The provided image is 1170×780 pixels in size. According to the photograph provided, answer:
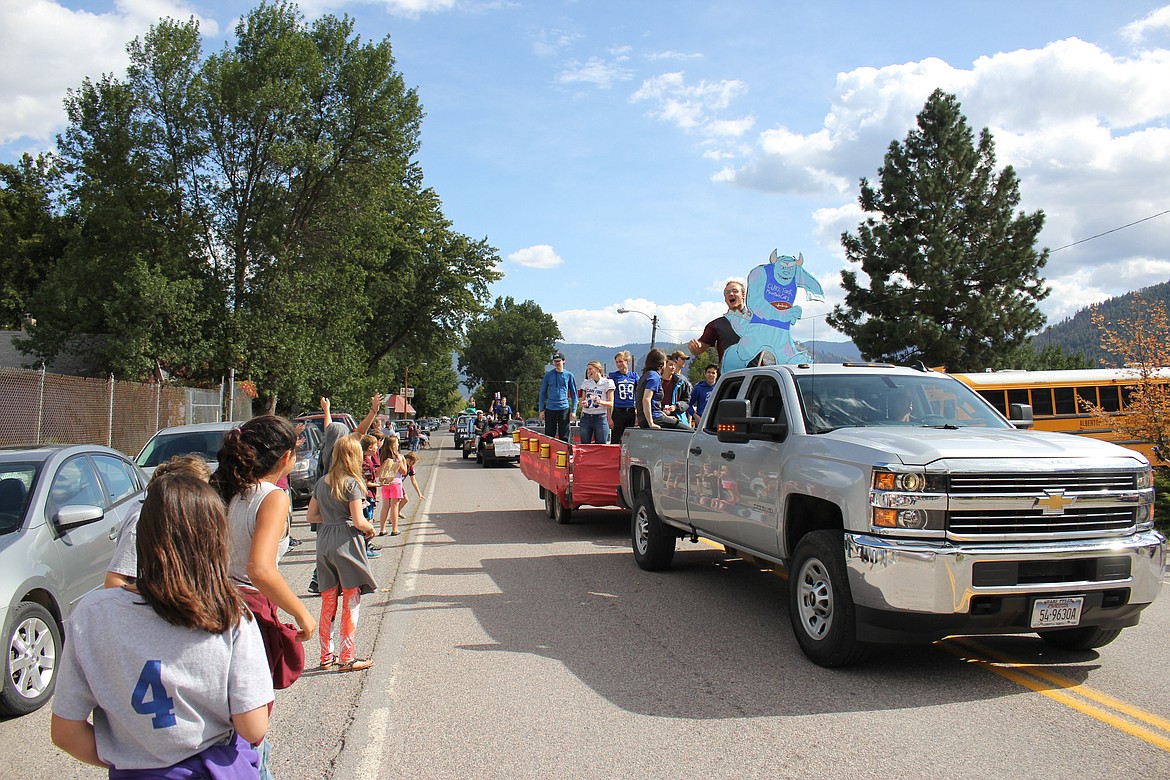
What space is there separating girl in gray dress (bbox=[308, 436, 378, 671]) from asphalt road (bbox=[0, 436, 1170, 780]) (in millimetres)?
209

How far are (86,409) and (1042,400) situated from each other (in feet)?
81.2

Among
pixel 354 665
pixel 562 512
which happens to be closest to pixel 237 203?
pixel 562 512

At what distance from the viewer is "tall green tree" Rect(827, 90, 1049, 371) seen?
38.3m

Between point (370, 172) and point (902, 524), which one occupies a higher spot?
point (370, 172)

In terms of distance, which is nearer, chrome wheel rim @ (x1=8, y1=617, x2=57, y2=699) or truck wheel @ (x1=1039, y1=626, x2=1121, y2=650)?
chrome wheel rim @ (x1=8, y1=617, x2=57, y2=699)

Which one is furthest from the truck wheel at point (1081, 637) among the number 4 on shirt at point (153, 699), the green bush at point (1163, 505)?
the green bush at point (1163, 505)

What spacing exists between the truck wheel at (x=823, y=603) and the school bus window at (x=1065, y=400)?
23.6m

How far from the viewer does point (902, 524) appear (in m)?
5.39

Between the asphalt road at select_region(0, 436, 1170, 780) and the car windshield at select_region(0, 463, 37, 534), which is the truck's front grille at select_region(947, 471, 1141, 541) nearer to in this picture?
the asphalt road at select_region(0, 436, 1170, 780)

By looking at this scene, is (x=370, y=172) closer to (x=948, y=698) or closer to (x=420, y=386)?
(x=948, y=698)

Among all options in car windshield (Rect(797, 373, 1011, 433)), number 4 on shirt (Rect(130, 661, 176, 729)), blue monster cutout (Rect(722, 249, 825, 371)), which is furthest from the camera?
blue monster cutout (Rect(722, 249, 825, 371))

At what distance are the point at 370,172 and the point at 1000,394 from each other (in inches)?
863

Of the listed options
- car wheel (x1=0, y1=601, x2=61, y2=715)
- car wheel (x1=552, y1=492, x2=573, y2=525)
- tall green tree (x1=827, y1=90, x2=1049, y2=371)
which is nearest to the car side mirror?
car wheel (x1=0, y1=601, x2=61, y2=715)

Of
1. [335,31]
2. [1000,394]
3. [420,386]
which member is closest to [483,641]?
[1000,394]
